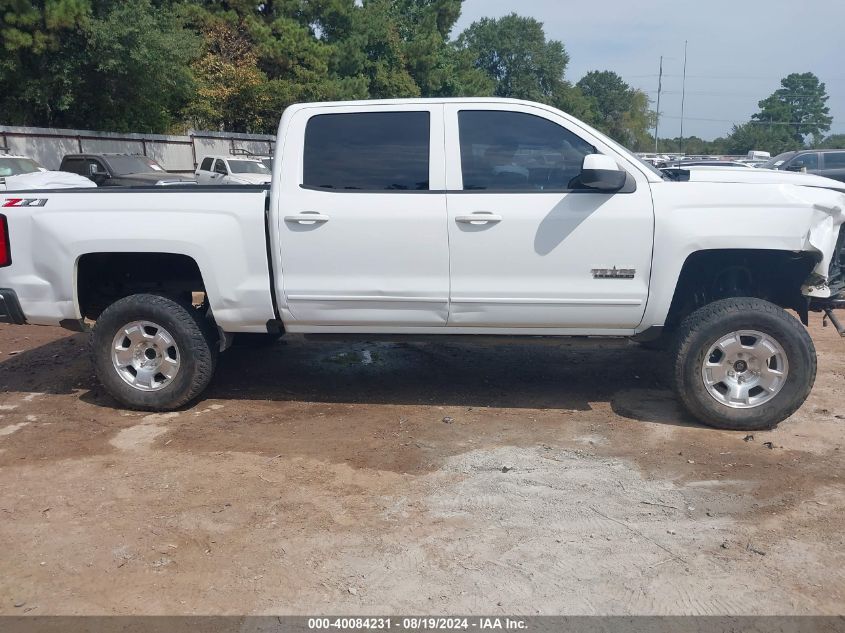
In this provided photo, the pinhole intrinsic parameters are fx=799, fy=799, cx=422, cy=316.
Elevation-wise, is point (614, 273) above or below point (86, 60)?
below

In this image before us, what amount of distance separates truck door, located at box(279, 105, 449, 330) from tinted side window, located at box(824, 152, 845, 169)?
17.3 meters

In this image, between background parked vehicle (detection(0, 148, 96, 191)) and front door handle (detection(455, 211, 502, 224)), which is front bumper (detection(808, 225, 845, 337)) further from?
background parked vehicle (detection(0, 148, 96, 191))

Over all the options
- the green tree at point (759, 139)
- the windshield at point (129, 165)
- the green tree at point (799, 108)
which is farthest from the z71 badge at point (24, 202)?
the green tree at point (799, 108)

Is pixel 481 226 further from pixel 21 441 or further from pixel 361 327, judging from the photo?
pixel 21 441

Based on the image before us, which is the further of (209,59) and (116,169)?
(209,59)

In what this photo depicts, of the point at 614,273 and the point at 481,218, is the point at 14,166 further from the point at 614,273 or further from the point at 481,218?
the point at 614,273

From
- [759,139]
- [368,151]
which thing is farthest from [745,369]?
[759,139]

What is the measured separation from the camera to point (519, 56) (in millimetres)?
84562

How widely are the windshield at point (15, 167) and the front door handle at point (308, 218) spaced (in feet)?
46.7

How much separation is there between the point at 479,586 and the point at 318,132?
3187 millimetres

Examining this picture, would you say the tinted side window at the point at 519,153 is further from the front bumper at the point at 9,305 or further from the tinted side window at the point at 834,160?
the tinted side window at the point at 834,160

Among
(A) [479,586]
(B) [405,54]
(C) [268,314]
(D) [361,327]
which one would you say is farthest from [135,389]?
(B) [405,54]

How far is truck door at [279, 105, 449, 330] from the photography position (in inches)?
201

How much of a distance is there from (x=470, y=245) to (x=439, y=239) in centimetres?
20
